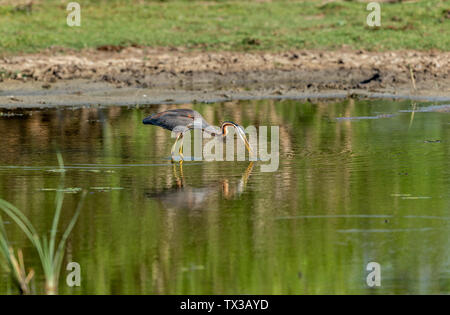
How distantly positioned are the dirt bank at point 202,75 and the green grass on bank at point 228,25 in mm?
605

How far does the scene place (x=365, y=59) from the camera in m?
23.0

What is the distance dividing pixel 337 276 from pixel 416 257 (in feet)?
2.66

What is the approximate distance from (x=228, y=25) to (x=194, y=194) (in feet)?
53.2

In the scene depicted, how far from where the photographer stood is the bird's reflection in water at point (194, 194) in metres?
9.46

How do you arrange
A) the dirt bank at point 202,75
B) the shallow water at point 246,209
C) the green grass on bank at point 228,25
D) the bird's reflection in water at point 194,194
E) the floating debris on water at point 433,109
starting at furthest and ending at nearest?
Answer: the green grass on bank at point 228,25
the dirt bank at point 202,75
the floating debris on water at point 433,109
the bird's reflection in water at point 194,194
the shallow water at point 246,209

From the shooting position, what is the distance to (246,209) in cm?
918

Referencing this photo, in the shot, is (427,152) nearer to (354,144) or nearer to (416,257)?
(354,144)

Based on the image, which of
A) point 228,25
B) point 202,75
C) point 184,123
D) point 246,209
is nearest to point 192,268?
point 246,209

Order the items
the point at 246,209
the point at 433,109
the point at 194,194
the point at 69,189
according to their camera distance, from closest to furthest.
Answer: the point at 246,209, the point at 194,194, the point at 69,189, the point at 433,109

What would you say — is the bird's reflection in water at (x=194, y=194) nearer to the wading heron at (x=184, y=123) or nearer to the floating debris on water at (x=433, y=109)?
the wading heron at (x=184, y=123)

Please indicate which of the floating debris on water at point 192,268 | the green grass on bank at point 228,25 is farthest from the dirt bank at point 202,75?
the floating debris on water at point 192,268

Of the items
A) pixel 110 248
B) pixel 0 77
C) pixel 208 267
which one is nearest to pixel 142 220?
pixel 110 248

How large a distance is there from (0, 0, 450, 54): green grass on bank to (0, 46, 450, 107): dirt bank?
605 mm

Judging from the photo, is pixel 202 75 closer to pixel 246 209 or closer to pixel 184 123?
pixel 184 123
